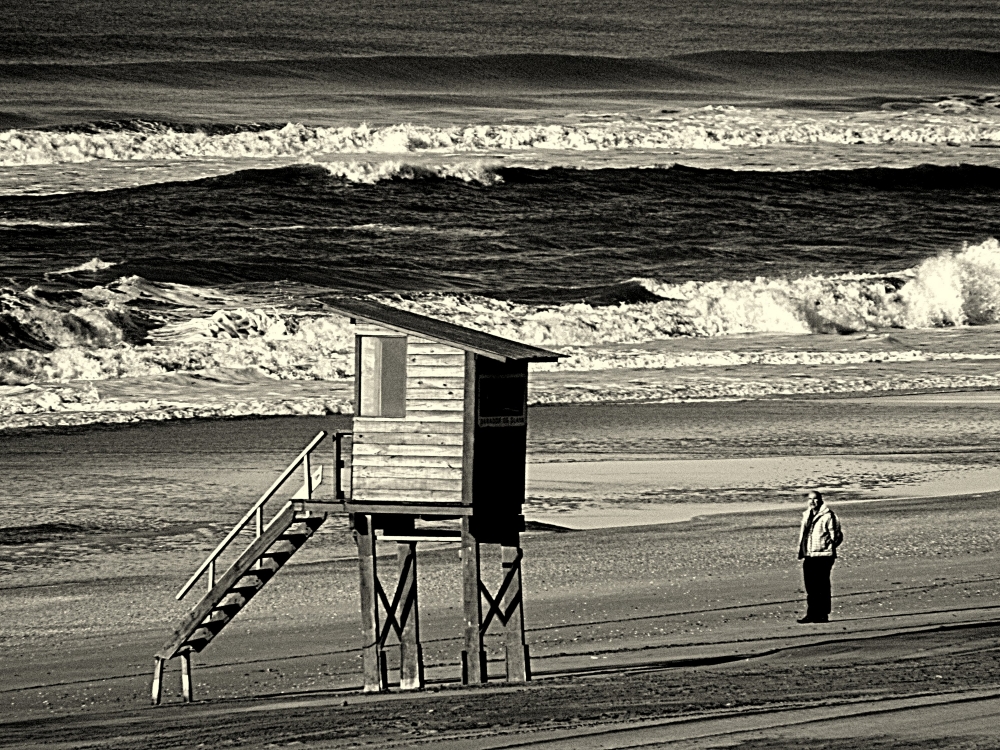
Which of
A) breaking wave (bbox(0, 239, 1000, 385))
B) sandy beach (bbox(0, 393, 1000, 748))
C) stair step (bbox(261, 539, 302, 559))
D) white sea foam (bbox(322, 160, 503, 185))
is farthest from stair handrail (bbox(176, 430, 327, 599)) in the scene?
white sea foam (bbox(322, 160, 503, 185))

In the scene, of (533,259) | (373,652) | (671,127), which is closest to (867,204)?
(671,127)

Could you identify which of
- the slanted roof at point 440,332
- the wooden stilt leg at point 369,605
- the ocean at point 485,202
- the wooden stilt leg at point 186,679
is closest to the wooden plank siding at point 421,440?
the slanted roof at point 440,332

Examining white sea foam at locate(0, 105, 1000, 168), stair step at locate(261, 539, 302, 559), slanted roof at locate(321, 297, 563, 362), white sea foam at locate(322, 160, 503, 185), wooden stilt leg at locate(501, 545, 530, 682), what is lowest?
wooden stilt leg at locate(501, 545, 530, 682)

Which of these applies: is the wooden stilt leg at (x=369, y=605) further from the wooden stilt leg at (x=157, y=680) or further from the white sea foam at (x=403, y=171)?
the white sea foam at (x=403, y=171)

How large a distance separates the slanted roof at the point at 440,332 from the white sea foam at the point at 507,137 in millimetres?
37900

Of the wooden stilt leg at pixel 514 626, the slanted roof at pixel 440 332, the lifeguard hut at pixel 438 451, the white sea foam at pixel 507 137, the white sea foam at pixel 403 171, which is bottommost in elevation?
the wooden stilt leg at pixel 514 626

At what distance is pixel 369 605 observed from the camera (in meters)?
15.1

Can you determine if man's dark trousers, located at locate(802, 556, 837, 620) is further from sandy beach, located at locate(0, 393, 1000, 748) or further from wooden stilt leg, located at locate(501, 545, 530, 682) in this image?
wooden stilt leg, located at locate(501, 545, 530, 682)

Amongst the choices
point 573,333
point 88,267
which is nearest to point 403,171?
point 88,267

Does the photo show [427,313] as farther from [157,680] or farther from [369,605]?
[157,680]

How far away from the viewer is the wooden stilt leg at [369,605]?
14.8 m

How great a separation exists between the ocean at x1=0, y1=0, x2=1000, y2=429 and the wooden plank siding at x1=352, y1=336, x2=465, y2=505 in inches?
488

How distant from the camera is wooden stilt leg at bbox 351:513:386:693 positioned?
584 inches

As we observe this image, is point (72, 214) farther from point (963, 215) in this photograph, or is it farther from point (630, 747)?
point (630, 747)
